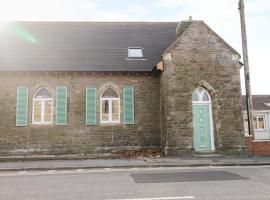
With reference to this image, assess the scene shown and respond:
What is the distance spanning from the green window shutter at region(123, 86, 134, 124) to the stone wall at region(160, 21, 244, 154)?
7.04ft

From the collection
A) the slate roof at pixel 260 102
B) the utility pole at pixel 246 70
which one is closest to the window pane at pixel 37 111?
the utility pole at pixel 246 70

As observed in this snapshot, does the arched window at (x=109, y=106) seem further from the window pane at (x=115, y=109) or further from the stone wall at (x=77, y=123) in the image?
the stone wall at (x=77, y=123)

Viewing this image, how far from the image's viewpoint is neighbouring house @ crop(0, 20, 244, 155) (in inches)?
627

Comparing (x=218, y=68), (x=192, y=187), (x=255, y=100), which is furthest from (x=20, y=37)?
(x=255, y=100)

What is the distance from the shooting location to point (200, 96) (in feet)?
53.9

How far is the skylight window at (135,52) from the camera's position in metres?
19.2

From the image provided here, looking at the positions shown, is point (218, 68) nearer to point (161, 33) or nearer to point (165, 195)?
point (161, 33)

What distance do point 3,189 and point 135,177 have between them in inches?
151

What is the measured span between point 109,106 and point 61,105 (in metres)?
2.73

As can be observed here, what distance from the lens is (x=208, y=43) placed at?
16.4m

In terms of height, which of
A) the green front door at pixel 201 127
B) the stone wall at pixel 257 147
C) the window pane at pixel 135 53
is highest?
the window pane at pixel 135 53

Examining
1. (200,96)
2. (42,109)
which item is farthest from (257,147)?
(42,109)

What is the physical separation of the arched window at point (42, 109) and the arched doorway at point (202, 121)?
8.08 meters

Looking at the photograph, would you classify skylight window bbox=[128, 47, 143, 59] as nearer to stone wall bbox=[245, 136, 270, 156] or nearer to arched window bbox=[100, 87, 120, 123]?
arched window bbox=[100, 87, 120, 123]
